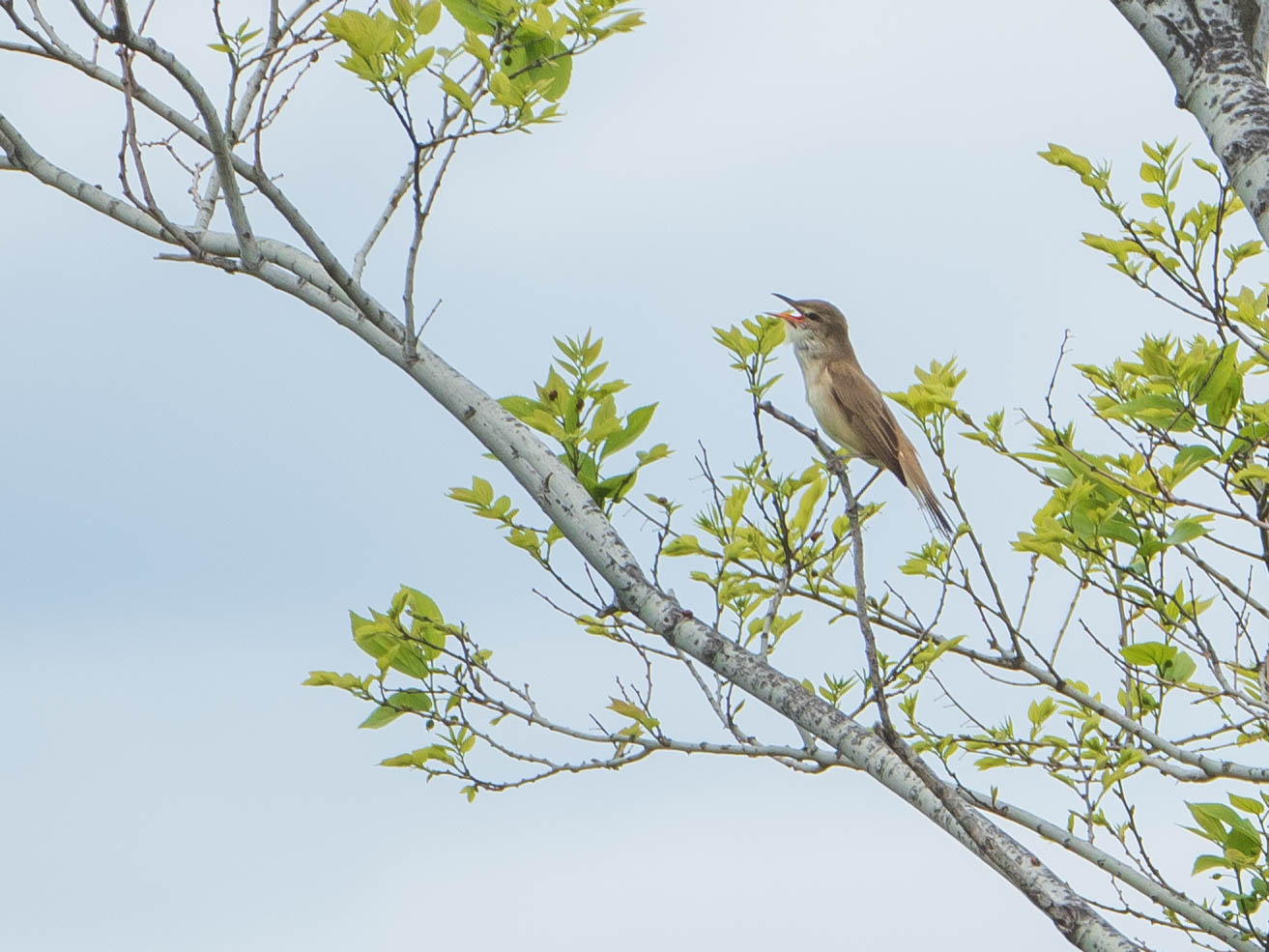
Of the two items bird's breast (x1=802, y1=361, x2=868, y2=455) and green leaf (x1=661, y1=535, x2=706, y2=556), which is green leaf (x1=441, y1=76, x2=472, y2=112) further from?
bird's breast (x1=802, y1=361, x2=868, y2=455)

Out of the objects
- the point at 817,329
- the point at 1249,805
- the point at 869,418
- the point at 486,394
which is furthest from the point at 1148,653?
the point at 817,329

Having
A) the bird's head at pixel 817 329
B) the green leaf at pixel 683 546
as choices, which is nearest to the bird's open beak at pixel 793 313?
the bird's head at pixel 817 329

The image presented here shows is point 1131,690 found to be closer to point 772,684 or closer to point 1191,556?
point 1191,556

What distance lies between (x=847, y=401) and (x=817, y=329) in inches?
39.6

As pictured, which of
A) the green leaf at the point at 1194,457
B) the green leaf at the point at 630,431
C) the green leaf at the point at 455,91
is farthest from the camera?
the green leaf at the point at 630,431

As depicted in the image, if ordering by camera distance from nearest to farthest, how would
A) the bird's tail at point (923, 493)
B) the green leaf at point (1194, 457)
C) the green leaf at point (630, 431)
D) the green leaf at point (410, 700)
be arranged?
the green leaf at point (1194, 457), the green leaf at point (630, 431), the green leaf at point (410, 700), the bird's tail at point (923, 493)

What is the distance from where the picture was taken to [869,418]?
311 inches

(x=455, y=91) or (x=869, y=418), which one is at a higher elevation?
(x=869, y=418)

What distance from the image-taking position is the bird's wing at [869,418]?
7.75 meters

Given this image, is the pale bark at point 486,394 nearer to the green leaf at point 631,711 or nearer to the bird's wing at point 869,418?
the green leaf at point 631,711

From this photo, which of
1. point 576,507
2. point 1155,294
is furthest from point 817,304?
point 576,507

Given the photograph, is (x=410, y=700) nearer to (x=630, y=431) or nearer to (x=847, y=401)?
(x=630, y=431)

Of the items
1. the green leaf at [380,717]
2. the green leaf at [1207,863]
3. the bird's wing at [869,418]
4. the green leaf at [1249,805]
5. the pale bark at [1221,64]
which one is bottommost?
the green leaf at [1207,863]

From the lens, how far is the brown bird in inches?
305
